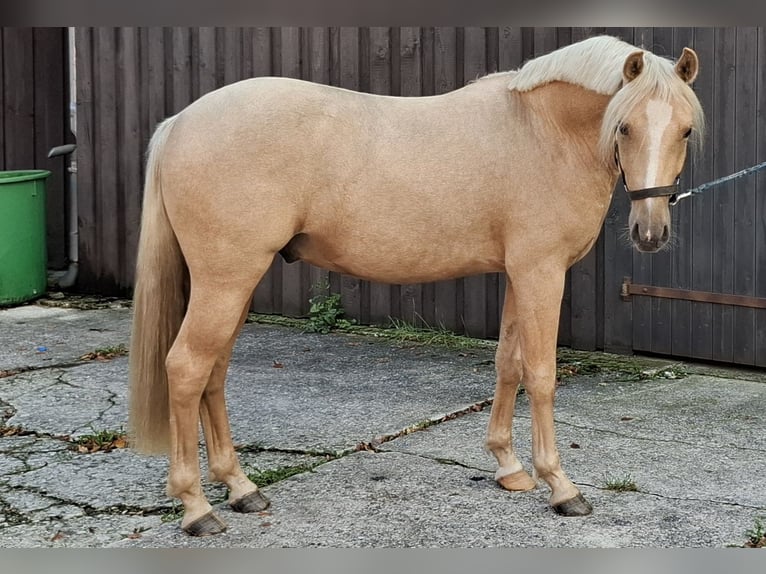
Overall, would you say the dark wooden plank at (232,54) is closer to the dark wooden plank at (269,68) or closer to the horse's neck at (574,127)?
the dark wooden plank at (269,68)

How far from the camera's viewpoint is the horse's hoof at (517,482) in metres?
4.31

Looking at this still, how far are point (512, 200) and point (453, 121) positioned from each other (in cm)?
37

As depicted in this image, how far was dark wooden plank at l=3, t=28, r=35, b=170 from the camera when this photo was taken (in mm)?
8898

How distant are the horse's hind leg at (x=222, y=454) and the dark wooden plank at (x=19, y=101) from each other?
220 inches

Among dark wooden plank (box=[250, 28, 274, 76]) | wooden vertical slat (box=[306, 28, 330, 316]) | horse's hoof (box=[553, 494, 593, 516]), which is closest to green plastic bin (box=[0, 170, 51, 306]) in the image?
dark wooden plank (box=[250, 28, 274, 76])

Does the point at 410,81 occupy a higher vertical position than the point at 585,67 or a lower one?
higher

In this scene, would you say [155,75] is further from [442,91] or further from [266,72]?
[442,91]

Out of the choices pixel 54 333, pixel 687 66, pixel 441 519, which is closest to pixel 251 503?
pixel 441 519

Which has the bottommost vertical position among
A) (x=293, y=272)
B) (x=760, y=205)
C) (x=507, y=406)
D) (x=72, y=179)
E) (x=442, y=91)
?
(x=507, y=406)

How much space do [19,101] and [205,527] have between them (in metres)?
6.08

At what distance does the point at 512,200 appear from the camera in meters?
4.00

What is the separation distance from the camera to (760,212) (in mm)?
6086

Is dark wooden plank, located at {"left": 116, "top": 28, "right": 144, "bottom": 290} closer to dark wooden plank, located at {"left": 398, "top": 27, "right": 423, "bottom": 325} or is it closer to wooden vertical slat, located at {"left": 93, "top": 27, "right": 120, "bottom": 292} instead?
wooden vertical slat, located at {"left": 93, "top": 27, "right": 120, "bottom": 292}
